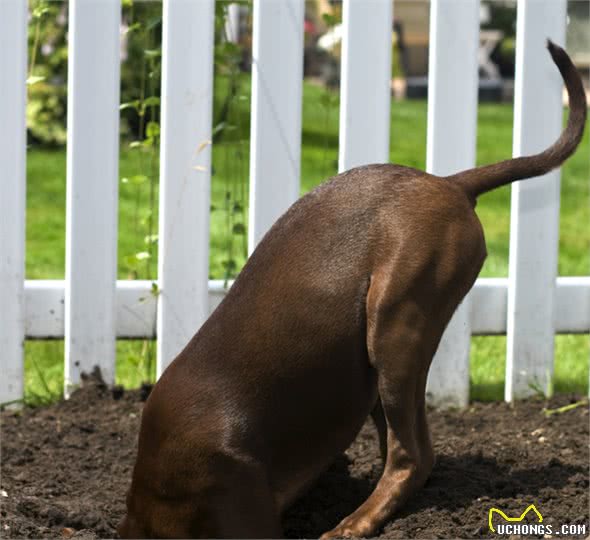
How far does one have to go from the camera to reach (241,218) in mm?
5641

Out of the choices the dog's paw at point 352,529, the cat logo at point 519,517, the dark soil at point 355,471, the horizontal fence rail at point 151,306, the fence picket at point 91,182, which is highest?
the fence picket at point 91,182

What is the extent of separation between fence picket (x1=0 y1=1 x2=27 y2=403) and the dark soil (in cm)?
18

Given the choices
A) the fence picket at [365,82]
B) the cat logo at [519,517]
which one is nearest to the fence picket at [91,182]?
the fence picket at [365,82]

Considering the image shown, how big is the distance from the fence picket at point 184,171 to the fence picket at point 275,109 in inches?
5.7

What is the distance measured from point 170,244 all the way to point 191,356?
1128 mm

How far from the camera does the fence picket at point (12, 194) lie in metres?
3.71

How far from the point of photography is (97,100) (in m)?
3.73

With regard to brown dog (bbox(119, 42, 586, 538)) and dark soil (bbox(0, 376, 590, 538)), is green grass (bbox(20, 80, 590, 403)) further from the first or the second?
brown dog (bbox(119, 42, 586, 538))

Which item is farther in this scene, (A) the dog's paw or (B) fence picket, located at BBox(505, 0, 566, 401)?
(B) fence picket, located at BBox(505, 0, 566, 401)

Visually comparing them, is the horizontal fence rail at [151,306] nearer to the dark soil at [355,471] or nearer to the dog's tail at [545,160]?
the dark soil at [355,471]

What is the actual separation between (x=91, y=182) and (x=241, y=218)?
6.29 feet

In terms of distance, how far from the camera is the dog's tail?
2.86m

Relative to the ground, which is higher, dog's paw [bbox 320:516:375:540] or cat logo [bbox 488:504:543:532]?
dog's paw [bbox 320:516:375:540]

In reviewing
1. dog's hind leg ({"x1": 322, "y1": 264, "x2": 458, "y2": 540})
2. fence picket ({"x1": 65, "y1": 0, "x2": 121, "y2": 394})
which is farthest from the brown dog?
fence picket ({"x1": 65, "y1": 0, "x2": 121, "y2": 394})
